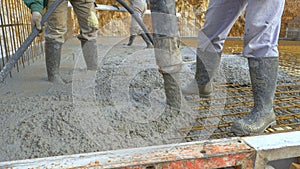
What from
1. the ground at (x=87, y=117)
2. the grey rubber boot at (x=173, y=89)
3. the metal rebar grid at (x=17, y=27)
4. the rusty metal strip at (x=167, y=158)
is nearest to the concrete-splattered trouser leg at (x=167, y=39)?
the grey rubber boot at (x=173, y=89)

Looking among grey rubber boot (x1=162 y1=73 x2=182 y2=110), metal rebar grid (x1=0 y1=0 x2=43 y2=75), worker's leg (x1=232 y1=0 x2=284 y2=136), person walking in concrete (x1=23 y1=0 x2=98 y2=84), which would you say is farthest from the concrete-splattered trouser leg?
metal rebar grid (x1=0 y1=0 x2=43 y2=75)

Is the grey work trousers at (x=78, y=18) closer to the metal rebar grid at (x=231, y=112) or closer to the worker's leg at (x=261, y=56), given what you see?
the metal rebar grid at (x=231, y=112)

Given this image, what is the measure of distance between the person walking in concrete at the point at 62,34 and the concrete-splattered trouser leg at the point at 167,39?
2.88ft

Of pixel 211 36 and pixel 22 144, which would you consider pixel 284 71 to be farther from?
pixel 22 144

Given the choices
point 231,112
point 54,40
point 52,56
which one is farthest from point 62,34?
point 231,112

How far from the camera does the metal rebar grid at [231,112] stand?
1042 millimetres

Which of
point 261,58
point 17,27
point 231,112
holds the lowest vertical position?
point 231,112

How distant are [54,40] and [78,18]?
0.33 metres

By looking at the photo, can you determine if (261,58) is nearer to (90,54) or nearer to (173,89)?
(173,89)

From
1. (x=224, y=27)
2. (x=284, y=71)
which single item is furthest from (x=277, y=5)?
(x=284, y=71)

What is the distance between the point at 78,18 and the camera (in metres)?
2.04

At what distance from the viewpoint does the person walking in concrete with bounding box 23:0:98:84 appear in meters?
1.83

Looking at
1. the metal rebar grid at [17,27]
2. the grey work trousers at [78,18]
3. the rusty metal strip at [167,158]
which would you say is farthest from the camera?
the metal rebar grid at [17,27]

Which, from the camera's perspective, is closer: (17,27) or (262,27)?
(262,27)
